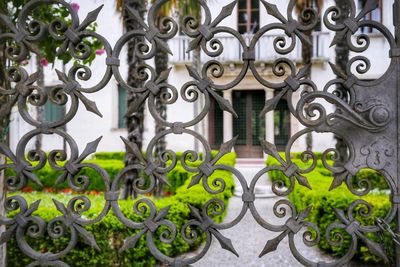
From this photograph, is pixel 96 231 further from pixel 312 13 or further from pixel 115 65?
pixel 312 13

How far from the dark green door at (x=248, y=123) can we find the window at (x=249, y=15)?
268 cm

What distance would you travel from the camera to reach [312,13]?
1.68 meters

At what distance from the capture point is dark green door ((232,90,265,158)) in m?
15.5

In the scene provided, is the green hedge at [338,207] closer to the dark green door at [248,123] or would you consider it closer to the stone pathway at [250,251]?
the stone pathway at [250,251]

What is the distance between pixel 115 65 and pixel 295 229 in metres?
1.10

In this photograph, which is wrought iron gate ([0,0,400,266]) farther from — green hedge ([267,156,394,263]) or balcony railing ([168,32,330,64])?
balcony railing ([168,32,330,64])

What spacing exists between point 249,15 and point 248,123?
4.40m

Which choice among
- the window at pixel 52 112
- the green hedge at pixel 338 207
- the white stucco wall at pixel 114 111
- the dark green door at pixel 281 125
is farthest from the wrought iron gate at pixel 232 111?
the window at pixel 52 112

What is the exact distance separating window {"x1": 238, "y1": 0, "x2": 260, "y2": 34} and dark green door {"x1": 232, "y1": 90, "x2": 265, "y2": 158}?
2676 millimetres

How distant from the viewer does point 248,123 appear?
15727mm

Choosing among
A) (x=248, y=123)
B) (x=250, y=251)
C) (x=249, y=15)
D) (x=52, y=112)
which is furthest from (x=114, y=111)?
(x=250, y=251)

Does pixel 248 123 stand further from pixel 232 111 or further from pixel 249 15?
pixel 232 111

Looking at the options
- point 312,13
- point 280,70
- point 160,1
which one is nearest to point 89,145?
point 160,1

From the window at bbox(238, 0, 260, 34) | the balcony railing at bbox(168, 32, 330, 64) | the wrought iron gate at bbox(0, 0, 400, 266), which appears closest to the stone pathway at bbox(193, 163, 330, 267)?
the wrought iron gate at bbox(0, 0, 400, 266)
